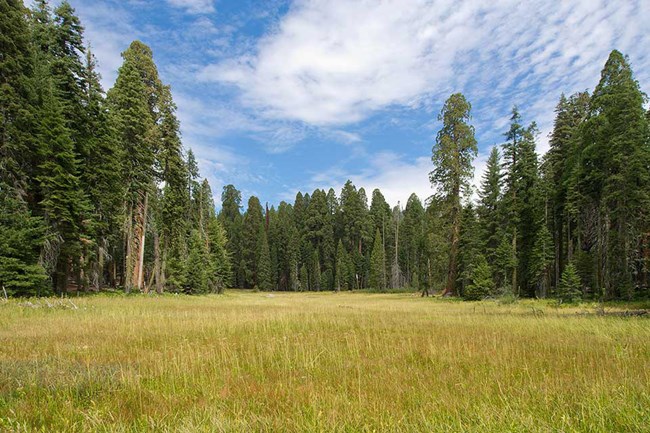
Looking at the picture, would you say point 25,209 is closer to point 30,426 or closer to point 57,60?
point 57,60

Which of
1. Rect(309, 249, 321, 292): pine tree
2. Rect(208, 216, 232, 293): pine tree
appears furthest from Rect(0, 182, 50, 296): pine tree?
Rect(309, 249, 321, 292): pine tree

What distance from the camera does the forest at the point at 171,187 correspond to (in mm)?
20109

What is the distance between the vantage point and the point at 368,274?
7312 cm

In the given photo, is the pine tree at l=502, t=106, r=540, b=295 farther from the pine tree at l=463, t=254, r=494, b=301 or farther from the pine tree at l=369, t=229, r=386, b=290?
the pine tree at l=369, t=229, r=386, b=290

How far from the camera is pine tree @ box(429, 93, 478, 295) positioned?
31.4m

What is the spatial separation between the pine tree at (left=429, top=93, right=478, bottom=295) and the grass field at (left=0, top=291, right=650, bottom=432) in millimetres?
22760

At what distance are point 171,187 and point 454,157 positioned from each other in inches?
1010

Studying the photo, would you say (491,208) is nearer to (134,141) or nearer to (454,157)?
(454,157)

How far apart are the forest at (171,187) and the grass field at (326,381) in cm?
1461

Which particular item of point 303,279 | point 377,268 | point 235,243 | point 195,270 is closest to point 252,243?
point 235,243

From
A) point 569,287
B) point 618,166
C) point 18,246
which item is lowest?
point 569,287

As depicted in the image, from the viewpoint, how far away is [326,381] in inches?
209

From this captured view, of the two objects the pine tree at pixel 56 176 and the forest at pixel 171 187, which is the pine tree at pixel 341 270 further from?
the pine tree at pixel 56 176

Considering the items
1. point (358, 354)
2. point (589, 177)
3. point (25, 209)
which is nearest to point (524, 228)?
point (589, 177)
